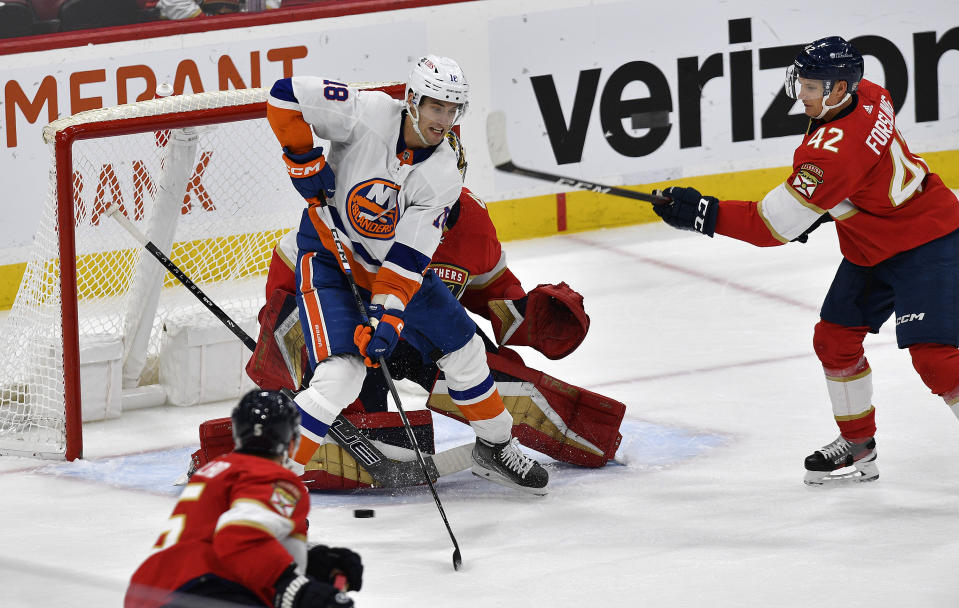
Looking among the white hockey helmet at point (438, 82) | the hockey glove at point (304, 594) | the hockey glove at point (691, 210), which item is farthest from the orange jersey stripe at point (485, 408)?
the hockey glove at point (304, 594)

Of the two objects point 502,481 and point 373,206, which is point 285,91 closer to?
point 373,206

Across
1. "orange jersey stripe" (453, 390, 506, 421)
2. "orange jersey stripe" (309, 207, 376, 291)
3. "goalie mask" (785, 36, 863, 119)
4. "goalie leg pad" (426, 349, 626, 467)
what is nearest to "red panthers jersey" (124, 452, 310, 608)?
"orange jersey stripe" (309, 207, 376, 291)

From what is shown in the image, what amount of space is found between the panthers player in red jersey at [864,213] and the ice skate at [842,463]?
328mm

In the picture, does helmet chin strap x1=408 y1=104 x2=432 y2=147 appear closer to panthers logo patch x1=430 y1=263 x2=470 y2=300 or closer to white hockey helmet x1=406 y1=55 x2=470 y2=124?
white hockey helmet x1=406 y1=55 x2=470 y2=124

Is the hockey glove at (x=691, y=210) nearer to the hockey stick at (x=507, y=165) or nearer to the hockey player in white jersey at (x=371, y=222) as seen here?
the hockey stick at (x=507, y=165)

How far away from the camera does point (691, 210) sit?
399 centimetres

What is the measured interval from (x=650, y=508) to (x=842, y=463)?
0.57 metres

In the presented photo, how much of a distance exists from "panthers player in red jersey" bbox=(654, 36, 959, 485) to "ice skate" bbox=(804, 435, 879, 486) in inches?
12.9

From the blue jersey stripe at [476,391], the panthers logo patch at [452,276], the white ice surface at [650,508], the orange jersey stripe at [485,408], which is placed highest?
the panthers logo patch at [452,276]

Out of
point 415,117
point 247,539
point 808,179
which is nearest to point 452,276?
point 415,117

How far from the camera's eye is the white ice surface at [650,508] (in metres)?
3.50

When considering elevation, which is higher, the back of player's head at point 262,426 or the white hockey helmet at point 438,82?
the white hockey helmet at point 438,82

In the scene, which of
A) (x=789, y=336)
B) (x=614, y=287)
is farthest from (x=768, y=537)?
(x=614, y=287)

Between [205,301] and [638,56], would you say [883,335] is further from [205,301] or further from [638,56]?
[205,301]
